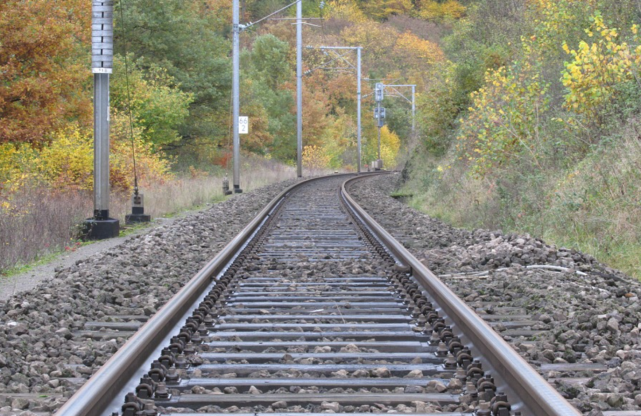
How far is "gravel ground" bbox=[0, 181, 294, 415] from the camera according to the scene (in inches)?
164

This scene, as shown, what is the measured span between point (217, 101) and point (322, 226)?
2464 cm

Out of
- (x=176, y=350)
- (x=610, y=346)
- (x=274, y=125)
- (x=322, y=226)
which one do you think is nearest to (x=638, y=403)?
(x=610, y=346)

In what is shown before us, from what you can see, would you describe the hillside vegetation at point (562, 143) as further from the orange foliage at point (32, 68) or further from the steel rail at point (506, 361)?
the orange foliage at point (32, 68)

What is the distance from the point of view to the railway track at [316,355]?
3760 mm

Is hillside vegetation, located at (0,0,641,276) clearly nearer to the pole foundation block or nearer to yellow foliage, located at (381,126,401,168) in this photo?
the pole foundation block

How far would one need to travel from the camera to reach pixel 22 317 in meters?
5.88

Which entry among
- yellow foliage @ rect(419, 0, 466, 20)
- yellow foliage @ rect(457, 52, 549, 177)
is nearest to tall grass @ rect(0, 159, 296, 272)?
yellow foliage @ rect(457, 52, 549, 177)

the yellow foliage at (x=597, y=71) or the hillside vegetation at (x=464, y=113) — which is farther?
the yellow foliage at (x=597, y=71)

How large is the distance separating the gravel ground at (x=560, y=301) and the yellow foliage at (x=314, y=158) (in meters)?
40.1

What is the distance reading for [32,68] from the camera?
637 inches

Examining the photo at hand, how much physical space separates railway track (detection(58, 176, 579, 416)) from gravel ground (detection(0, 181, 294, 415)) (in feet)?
1.10

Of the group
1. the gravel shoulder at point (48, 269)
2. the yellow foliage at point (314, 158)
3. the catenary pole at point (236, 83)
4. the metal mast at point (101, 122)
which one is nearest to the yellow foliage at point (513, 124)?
the gravel shoulder at point (48, 269)

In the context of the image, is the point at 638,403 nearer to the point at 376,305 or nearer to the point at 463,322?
the point at 463,322

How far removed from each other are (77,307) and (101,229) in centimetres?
596
